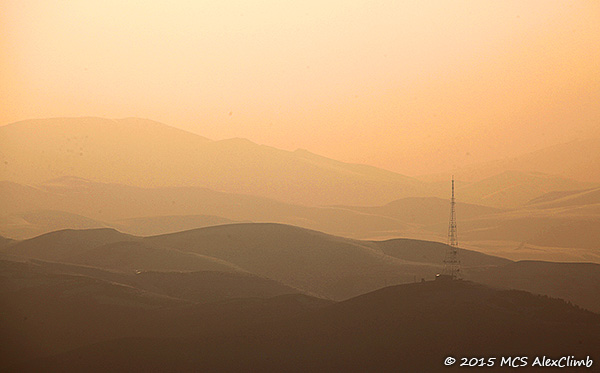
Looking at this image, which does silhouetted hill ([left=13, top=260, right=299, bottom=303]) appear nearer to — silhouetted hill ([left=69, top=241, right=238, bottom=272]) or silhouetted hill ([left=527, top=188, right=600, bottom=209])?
silhouetted hill ([left=69, top=241, right=238, bottom=272])

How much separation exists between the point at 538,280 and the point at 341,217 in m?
38.0

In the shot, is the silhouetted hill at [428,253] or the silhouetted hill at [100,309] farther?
the silhouetted hill at [428,253]

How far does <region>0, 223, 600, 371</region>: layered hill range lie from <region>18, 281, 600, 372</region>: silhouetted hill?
40 mm

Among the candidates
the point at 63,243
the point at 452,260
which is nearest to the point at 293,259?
the point at 452,260

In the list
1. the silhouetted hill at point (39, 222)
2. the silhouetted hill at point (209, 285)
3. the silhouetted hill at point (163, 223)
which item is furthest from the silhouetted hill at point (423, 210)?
the silhouetted hill at point (209, 285)

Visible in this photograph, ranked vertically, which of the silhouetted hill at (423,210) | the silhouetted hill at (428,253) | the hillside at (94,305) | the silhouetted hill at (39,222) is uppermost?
the silhouetted hill at (423,210)

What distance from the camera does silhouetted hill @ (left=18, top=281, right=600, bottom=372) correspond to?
61.8 feet

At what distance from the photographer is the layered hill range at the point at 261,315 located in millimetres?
19219

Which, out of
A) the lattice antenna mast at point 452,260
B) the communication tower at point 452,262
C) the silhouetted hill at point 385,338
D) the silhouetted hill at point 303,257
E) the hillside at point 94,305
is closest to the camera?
the silhouetted hill at point 385,338

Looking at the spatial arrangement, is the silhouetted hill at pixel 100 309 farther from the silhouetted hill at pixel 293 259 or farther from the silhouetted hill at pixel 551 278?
the silhouetted hill at pixel 551 278

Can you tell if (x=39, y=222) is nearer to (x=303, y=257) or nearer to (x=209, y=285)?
(x=303, y=257)

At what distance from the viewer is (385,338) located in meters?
19.7

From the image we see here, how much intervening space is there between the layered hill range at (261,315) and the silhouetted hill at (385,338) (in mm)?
40

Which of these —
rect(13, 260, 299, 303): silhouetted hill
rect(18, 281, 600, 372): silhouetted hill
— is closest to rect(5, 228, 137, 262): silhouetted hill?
rect(13, 260, 299, 303): silhouetted hill
